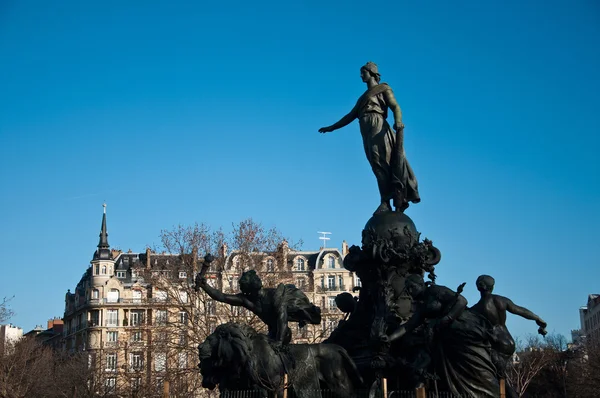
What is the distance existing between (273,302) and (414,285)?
90.8 inches

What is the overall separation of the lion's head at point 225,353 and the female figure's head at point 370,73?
5.93 metres

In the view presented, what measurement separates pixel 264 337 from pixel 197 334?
977 inches

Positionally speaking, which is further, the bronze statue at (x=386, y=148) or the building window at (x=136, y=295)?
the building window at (x=136, y=295)

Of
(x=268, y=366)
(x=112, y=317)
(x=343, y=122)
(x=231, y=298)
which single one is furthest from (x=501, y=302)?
(x=112, y=317)

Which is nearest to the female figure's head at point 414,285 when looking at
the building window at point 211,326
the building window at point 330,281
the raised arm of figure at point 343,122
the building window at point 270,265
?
the raised arm of figure at point 343,122

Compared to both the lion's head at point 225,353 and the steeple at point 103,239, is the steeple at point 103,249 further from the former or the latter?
the lion's head at point 225,353

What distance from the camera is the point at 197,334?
36.8 m

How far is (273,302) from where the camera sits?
532 inches

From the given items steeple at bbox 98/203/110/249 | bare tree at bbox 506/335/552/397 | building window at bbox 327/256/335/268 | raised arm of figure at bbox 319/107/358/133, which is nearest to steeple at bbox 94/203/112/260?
steeple at bbox 98/203/110/249

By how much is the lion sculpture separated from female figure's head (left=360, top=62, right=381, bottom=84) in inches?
219

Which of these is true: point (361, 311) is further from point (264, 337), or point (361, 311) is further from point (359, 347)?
point (264, 337)

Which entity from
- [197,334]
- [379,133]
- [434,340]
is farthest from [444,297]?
[197,334]

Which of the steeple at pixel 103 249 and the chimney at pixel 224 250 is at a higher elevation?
the steeple at pixel 103 249

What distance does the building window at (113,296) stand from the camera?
79.5 meters
